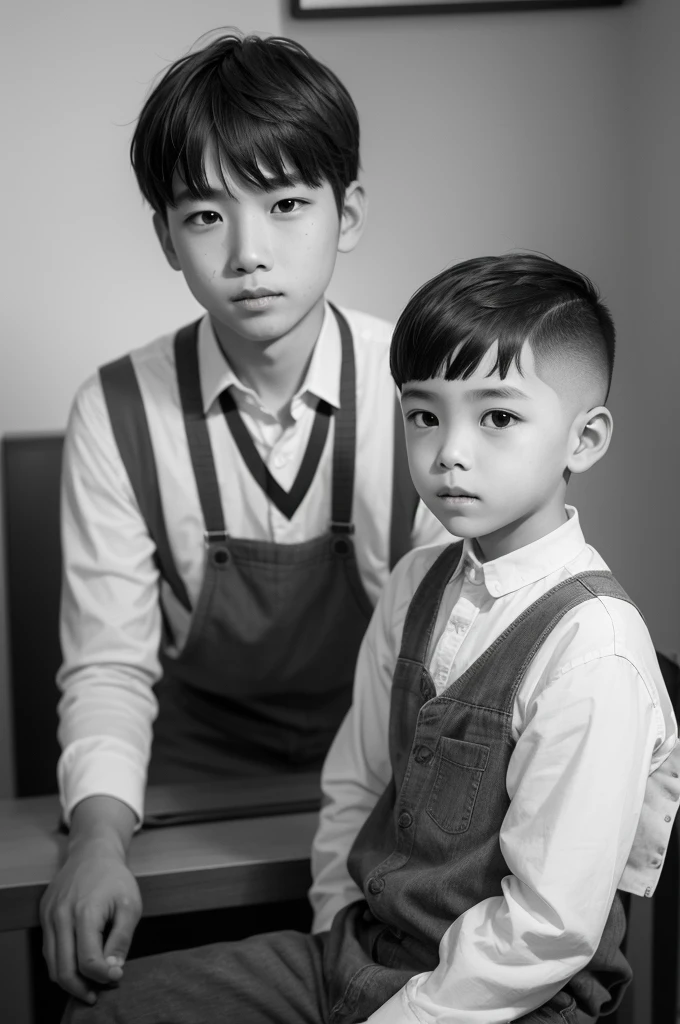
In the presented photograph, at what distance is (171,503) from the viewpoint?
1321 mm

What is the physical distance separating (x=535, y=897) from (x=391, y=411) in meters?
0.69

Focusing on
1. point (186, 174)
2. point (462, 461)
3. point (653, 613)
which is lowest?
point (653, 613)

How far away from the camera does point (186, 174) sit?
43.8 inches

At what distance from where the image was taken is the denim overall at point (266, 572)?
1.32 m

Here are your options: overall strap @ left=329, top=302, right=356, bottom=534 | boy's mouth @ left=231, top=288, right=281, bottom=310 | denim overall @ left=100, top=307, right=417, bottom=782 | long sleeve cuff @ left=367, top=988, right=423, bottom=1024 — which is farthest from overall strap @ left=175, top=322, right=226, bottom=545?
long sleeve cuff @ left=367, top=988, right=423, bottom=1024

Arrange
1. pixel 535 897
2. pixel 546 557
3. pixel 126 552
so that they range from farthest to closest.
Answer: pixel 126 552
pixel 546 557
pixel 535 897

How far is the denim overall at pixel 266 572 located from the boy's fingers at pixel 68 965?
0.46 meters

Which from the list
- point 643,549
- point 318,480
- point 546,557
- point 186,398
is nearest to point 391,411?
point 318,480

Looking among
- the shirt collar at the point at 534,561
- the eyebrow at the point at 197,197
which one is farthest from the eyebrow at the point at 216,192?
the shirt collar at the point at 534,561

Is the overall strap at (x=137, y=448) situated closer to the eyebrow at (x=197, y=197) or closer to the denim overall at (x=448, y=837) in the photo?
the eyebrow at (x=197, y=197)

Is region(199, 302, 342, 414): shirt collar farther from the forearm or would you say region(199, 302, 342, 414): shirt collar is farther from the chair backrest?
the forearm

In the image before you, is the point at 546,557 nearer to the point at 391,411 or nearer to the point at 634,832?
the point at 634,832

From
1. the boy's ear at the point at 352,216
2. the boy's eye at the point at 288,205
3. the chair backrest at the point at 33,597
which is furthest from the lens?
the chair backrest at the point at 33,597

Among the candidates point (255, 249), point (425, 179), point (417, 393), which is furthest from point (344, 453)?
point (425, 179)
